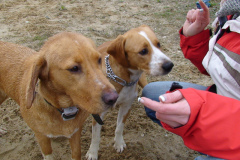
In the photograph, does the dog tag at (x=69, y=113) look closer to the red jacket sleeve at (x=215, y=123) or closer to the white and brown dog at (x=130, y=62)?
the white and brown dog at (x=130, y=62)

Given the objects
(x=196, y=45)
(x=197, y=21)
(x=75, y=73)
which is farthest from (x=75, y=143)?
(x=197, y=21)

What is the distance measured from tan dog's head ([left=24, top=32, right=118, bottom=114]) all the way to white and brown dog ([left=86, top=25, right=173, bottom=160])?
0.70 meters

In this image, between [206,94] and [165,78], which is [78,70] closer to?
[206,94]

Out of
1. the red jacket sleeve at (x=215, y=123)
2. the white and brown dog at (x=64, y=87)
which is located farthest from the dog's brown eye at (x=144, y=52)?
the red jacket sleeve at (x=215, y=123)

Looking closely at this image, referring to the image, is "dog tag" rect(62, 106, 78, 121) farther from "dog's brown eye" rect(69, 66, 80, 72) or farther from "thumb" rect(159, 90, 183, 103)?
"thumb" rect(159, 90, 183, 103)

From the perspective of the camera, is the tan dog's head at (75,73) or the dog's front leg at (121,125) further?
the dog's front leg at (121,125)

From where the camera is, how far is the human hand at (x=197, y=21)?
82.7 inches

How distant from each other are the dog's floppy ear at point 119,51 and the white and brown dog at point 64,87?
575mm

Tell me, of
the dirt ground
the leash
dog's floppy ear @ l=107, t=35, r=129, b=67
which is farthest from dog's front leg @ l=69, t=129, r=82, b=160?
dog's floppy ear @ l=107, t=35, r=129, b=67

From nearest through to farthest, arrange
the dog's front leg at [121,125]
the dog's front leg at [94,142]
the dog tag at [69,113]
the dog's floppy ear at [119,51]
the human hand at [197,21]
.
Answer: the dog tag at [69,113]
the human hand at [197,21]
the dog's floppy ear at [119,51]
the dog's front leg at [94,142]
the dog's front leg at [121,125]

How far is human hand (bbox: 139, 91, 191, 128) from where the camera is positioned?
125 centimetres

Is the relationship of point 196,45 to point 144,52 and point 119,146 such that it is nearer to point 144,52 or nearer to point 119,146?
point 144,52

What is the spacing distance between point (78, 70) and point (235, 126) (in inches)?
44.9

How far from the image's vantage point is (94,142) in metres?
2.65
